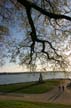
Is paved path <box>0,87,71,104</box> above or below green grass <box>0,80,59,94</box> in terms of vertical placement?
above

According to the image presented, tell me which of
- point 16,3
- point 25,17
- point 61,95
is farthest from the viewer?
point 61,95

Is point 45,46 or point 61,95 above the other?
point 45,46

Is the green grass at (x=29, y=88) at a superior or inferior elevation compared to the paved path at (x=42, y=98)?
inferior

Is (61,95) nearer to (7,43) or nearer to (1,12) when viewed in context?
(7,43)

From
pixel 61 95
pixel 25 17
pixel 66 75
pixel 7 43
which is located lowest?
pixel 61 95

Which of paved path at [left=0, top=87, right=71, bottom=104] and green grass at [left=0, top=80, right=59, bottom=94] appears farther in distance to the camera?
green grass at [left=0, top=80, right=59, bottom=94]

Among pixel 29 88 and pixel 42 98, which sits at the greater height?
pixel 42 98

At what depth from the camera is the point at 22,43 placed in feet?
59.5

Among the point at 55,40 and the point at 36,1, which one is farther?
the point at 55,40

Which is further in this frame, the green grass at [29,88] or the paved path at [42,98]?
the green grass at [29,88]

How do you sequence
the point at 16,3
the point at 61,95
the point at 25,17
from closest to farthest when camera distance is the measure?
the point at 16,3 → the point at 25,17 → the point at 61,95

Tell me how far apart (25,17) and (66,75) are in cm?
369

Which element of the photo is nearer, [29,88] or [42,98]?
[42,98]

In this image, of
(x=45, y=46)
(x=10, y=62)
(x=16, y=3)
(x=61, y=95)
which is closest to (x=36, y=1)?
(x=16, y=3)
